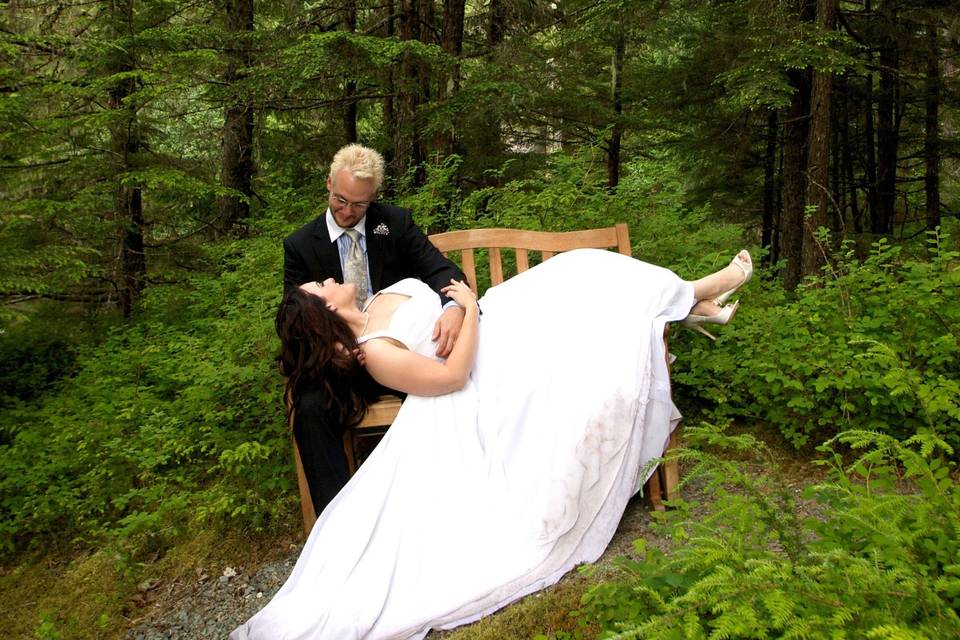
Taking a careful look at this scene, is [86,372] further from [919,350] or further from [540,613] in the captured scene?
[919,350]

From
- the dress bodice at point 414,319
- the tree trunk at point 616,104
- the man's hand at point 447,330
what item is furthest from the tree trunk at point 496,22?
the man's hand at point 447,330

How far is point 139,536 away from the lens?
12.2 ft

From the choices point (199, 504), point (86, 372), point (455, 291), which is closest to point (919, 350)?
point (455, 291)

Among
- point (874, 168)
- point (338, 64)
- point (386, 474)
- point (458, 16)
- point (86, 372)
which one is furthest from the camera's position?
point (874, 168)

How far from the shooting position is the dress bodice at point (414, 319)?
3.31 metres

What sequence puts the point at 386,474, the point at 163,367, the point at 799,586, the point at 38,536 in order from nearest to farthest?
1. the point at 799,586
2. the point at 386,474
3. the point at 38,536
4. the point at 163,367

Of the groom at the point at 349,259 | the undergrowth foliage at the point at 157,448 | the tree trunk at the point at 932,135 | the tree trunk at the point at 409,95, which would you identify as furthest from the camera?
the tree trunk at the point at 932,135

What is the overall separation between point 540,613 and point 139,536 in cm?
227

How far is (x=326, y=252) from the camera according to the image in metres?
3.84

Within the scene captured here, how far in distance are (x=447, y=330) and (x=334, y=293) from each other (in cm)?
57

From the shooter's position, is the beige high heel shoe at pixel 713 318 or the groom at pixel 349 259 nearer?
the groom at pixel 349 259

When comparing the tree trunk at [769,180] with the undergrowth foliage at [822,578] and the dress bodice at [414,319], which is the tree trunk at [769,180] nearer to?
the dress bodice at [414,319]

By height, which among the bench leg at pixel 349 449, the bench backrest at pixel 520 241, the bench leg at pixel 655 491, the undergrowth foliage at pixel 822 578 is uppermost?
the bench backrest at pixel 520 241

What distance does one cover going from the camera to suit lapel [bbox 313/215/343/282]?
3824 mm
